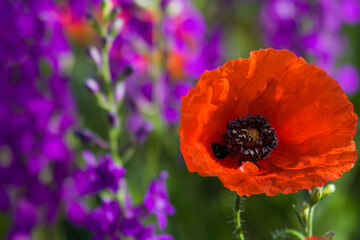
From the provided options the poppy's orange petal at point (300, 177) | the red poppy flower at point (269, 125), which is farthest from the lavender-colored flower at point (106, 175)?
the poppy's orange petal at point (300, 177)

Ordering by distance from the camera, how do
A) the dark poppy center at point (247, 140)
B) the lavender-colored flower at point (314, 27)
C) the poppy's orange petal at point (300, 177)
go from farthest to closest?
1. the lavender-colored flower at point (314, 27)
2. the dark poppy center at point (247, 140)
3. the poppy's orange petal at point (300, 177)

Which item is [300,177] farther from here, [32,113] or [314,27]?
[314,27]

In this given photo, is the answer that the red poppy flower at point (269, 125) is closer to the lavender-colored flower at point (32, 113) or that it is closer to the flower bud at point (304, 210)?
the flower bud at point (304, 210)

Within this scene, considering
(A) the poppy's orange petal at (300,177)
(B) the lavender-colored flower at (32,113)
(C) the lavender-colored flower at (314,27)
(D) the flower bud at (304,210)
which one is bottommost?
(D) the flower bud at (304,210)

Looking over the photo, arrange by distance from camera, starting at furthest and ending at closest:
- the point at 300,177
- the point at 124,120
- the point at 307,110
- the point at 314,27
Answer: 1. the point at 124,120
2. the point at 314,27
3. the point at 307,110
4. the point at 300,177

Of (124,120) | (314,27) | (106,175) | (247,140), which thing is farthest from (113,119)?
(314,27)
